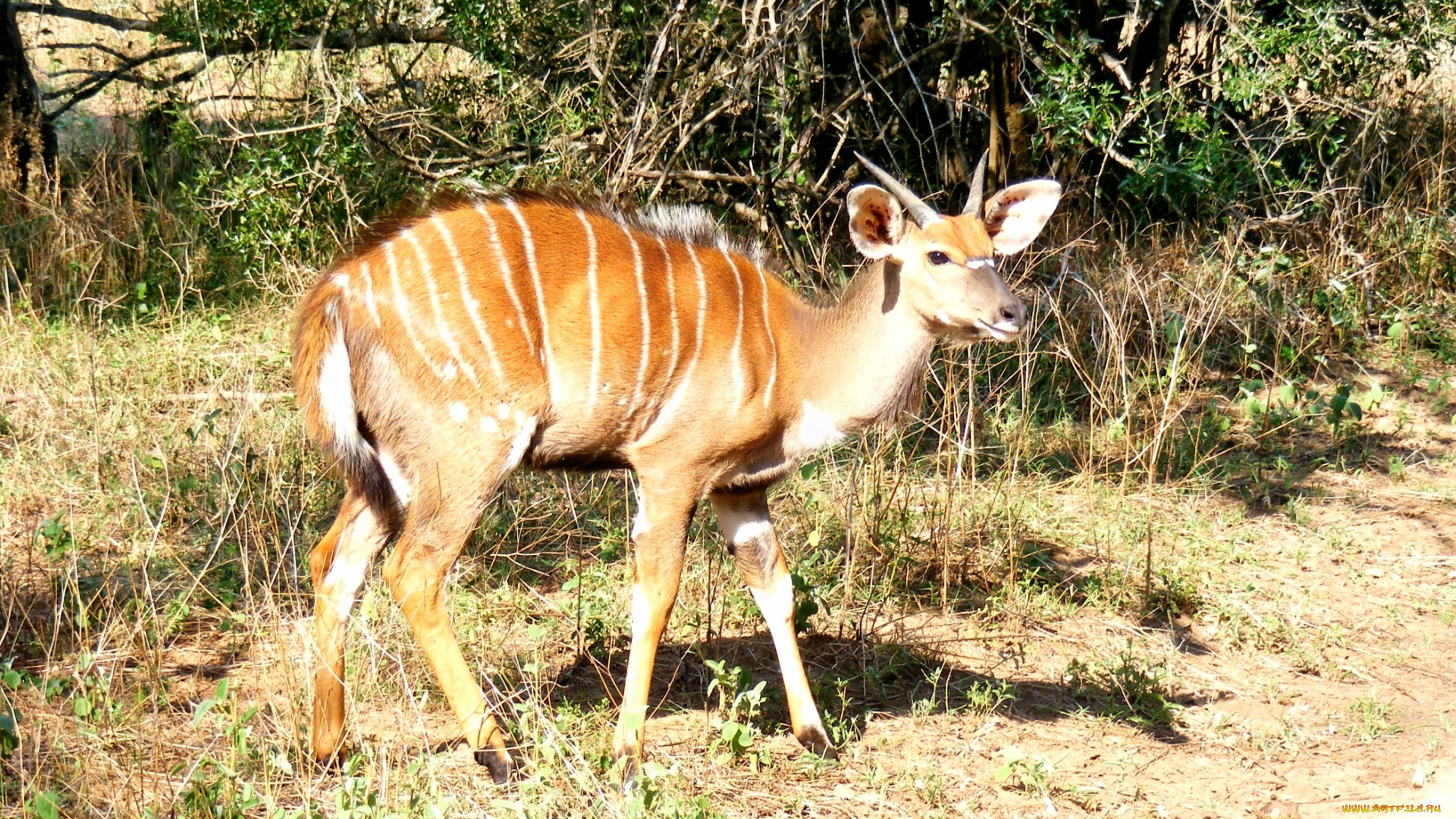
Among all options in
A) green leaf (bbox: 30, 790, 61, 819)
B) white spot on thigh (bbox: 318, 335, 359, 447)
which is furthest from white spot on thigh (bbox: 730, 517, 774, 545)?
green leaf (bbox: 30, 790, 61, 819)

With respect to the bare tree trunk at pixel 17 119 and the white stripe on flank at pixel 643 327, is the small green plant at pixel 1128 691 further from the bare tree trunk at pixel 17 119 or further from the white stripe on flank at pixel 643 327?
the bare tree trunk at pixel 17 119

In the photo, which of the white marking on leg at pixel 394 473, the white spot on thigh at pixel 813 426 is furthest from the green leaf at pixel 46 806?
the white spot on thigh at pixel 813 426

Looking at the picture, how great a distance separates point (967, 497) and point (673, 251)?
1447 mm

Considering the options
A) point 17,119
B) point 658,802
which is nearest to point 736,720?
point 658,802

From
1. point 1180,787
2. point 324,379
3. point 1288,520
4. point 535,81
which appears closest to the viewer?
point 324,379

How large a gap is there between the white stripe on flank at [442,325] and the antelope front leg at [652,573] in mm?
493

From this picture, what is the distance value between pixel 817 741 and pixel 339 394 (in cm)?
139

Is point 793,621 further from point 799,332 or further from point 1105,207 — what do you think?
point 1105,207

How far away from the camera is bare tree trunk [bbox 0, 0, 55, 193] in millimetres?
5781

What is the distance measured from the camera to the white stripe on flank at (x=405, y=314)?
319 centimetres

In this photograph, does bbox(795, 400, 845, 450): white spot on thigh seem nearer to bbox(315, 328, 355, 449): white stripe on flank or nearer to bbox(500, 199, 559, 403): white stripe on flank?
bbox(500, 199, 559, 403): white stripe on flank

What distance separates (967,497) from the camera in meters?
4.51

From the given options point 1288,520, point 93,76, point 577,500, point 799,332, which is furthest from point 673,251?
point 93,76

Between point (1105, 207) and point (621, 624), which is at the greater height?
point (1105, 207)
